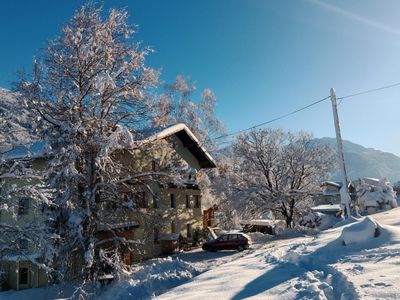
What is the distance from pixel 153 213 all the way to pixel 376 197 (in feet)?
117

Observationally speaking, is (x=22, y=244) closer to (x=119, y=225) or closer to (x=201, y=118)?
(x=119, y=225)

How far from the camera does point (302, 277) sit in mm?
11172

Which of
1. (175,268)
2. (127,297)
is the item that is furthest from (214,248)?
(127,297)

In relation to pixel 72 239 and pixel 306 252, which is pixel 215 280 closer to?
pixel 306 252

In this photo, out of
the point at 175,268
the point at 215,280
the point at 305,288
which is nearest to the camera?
the point at 305,288

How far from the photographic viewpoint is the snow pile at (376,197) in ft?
165

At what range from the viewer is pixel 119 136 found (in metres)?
16.9

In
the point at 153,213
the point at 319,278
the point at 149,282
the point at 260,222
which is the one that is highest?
the point at 153,213

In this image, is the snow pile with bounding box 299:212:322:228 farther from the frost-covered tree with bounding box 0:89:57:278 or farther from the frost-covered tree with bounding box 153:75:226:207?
the frost-covered tree with bounding box 0:89:57:278

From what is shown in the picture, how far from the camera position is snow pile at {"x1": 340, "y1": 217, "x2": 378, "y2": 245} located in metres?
14.2

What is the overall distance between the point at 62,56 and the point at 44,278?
12226 mm

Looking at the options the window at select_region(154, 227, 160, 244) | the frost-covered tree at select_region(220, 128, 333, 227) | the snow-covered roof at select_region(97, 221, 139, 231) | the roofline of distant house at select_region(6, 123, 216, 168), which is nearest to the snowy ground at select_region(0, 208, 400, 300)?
the snow-covered roof at select_region(97, 221, 139, 231)

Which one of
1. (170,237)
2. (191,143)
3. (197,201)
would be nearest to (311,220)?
(197,201)

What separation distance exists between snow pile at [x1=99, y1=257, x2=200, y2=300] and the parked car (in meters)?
11.0
